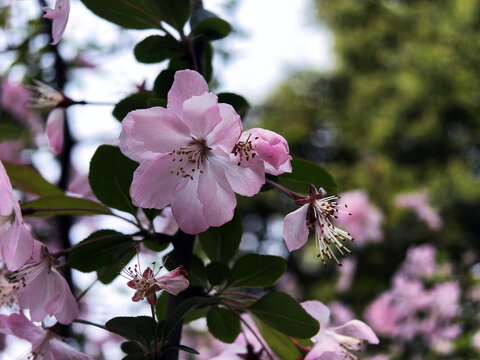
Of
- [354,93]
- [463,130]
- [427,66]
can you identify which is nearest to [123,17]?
[427,66]

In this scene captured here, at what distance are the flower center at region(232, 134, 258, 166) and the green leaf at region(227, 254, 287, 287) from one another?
0.62 feet

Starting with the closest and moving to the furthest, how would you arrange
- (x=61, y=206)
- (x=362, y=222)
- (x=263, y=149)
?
(x=263, y=149) < (x=61, y=206) < (x=362, y=222)

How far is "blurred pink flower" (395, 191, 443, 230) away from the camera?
2.99 metres

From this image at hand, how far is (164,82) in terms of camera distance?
66cm

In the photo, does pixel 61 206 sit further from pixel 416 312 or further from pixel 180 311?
pixel 416 312

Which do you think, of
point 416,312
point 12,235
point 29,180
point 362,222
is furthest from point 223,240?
point 362,222

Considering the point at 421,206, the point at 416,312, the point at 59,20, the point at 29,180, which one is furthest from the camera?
the point at 421,206

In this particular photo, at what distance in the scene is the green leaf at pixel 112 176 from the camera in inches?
25.1

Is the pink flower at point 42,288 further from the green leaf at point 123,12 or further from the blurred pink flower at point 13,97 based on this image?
the blurred pink flower at point 13,97

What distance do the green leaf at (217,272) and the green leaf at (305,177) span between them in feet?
0.44

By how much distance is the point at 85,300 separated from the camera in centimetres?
233

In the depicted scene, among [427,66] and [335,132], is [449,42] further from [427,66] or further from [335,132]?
[335,132]

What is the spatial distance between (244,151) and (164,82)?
187mm

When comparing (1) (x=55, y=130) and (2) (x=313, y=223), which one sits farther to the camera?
(1) (x=55, y=130)
